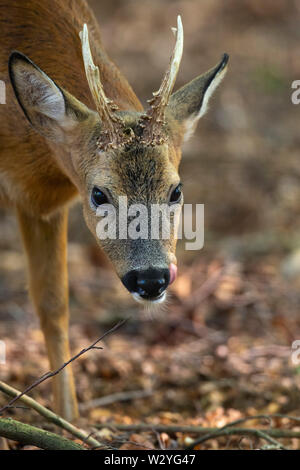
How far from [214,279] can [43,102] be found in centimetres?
398

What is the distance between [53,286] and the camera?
618 centimetres

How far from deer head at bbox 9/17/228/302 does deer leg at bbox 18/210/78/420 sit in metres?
0.90

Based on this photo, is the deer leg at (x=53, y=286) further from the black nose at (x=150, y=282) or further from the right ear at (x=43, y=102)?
the black nose at (x=150, y=282)

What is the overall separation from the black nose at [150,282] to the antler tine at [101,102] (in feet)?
3.02

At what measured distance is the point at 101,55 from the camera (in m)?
5.68

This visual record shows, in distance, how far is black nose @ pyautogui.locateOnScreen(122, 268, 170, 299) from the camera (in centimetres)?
426

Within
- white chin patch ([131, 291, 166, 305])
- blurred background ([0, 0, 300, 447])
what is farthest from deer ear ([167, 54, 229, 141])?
blurred background ([0, 0, 300, 447])

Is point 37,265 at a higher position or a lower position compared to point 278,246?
lower

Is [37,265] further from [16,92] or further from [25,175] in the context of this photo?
[16,92]

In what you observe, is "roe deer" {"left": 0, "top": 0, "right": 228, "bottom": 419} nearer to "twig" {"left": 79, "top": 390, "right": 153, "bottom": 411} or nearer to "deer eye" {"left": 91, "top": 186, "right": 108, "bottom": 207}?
"deer eye" {"left": 91, "top": 186, "right": 108, "bottom": 207}
